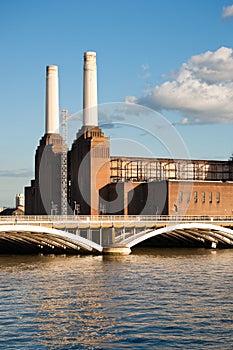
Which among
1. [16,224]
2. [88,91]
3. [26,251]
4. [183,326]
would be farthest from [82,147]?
[183,326]

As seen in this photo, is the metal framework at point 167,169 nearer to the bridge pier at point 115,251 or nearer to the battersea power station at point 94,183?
the battersea power station at point 94,183

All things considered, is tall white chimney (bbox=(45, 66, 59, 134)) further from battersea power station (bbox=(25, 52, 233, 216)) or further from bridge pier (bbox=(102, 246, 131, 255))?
bridge pier (bbox=(102, 246, 131, 255))

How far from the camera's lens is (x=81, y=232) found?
74.2m

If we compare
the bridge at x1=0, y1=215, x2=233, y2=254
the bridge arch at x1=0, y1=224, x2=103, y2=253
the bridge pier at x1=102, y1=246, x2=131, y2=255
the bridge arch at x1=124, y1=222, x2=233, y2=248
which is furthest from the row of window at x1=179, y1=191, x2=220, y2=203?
the bridge arch at x1=0, y1=224, x2=103, y2=253

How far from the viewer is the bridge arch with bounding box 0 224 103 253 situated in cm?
6401

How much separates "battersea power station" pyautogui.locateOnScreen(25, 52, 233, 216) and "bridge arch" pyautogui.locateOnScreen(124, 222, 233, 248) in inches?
493

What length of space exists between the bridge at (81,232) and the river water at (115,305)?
13.4ft

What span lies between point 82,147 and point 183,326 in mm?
73531

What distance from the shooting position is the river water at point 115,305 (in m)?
30.4

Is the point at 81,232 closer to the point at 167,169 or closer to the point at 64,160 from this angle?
the point at 64,160

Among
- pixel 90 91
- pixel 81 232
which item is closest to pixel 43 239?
pixel 81 232

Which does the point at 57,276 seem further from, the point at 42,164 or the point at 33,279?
the point at 42,164

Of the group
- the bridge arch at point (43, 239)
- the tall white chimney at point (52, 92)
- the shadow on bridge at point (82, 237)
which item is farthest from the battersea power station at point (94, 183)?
the bridge arch at point (43, 239)

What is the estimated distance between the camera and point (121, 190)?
339ft
